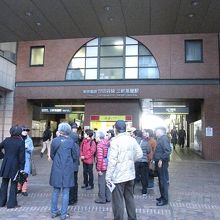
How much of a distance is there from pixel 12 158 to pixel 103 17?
4094 millimetres

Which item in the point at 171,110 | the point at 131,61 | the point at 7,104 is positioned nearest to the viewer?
the point at 171,110

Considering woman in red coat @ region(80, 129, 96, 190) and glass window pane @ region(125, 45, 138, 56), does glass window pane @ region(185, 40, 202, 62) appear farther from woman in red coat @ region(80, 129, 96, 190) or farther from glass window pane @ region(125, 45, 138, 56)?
woman in red coat @ region(80, 129, 96, 190)

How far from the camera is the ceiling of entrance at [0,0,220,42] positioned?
8.02m

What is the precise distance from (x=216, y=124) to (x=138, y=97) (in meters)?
4.92

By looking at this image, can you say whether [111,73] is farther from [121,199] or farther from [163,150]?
[121,199]

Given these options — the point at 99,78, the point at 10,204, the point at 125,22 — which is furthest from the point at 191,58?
the point at 10,204

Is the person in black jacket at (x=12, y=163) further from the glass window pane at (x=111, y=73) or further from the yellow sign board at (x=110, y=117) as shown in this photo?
the glass window pane at (x=111, y=73)

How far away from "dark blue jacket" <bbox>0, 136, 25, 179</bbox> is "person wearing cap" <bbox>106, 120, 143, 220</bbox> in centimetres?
240

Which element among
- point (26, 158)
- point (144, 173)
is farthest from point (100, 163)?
point (26, 158)

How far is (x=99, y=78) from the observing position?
22422mm

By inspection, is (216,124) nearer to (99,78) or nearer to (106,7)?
(99,78)

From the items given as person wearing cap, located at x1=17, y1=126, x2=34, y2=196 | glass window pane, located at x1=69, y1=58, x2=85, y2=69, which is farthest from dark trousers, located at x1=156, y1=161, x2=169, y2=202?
glass window pane, located at x1=69, y1=58, x2=85, y2=69

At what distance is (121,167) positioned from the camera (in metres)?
5.75

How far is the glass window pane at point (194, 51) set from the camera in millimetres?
21559
